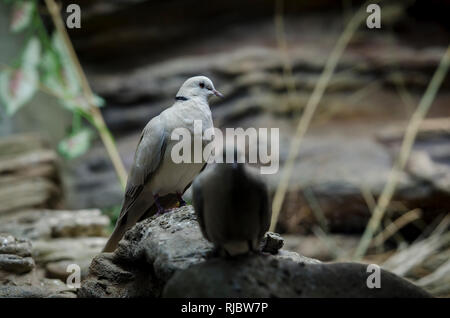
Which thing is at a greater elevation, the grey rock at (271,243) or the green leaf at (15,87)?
the green leaf at (15,87)

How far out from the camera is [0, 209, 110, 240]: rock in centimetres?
345

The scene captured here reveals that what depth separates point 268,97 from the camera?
5574 mm

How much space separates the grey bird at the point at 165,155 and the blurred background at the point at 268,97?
1.90 meters

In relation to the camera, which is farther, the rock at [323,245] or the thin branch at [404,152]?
the rock at [323,245]

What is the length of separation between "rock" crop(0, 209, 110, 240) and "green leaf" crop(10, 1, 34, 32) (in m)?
1.85

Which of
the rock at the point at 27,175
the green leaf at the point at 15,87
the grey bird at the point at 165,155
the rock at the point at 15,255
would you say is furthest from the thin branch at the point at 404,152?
the green leaf at the point at 15,87

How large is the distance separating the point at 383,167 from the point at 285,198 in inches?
45.3

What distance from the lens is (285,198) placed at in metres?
4.93

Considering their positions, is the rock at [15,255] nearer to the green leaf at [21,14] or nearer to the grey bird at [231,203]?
the grey bird at [231,203]

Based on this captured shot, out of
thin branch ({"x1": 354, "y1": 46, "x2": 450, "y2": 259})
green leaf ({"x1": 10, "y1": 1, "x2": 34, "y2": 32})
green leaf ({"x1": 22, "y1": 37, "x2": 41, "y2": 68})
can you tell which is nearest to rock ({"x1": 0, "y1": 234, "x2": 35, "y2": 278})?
green leaf ({"x1": 22, "y1": 37, "x2": 41, "y2": 68})

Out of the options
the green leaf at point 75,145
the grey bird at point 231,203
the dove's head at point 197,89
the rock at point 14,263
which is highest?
the dove's head at point 197,89

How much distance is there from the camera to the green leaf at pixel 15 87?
4.25 metres

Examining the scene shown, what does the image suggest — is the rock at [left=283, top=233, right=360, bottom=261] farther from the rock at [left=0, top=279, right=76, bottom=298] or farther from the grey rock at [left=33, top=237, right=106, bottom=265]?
the rock at [left=0, top=279, right=76, bottom=298]

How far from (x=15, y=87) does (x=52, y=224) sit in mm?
1532
